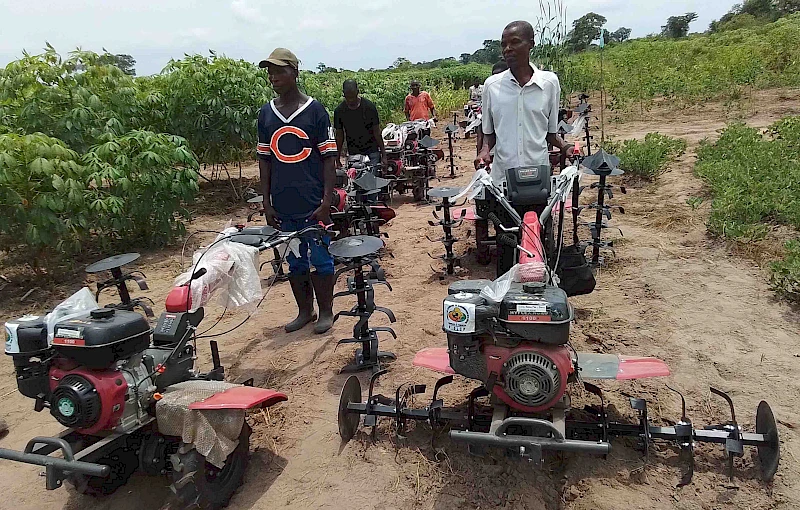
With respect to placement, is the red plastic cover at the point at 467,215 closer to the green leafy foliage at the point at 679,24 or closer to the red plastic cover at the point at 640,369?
the red plastic cover at the point at 640,369

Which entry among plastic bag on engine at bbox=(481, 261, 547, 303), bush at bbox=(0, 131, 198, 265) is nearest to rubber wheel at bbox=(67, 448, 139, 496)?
plastic bag on engine at bbox=(481, 261, 547, 303)

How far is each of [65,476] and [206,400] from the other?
64 cm

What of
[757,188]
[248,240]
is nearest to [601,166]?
[757,188]

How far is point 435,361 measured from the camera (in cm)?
314

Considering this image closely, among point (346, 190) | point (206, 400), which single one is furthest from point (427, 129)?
point (206, 400)

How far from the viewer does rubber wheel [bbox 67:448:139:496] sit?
9.18 feet

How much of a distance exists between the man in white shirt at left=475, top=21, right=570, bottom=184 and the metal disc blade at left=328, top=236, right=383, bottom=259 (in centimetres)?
109

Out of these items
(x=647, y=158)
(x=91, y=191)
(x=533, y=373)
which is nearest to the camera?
(x=533, y=373)

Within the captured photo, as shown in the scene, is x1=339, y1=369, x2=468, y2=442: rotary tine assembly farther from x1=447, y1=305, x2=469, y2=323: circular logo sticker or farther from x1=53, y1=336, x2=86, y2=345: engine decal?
x1=53, y1=336, x2=86, y2=345: engine decal

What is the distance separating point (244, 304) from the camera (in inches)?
122

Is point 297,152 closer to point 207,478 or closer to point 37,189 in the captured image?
point 207,478

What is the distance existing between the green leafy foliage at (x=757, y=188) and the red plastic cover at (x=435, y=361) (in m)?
3.02

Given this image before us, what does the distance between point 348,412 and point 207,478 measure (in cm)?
82

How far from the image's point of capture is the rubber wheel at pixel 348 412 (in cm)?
316
